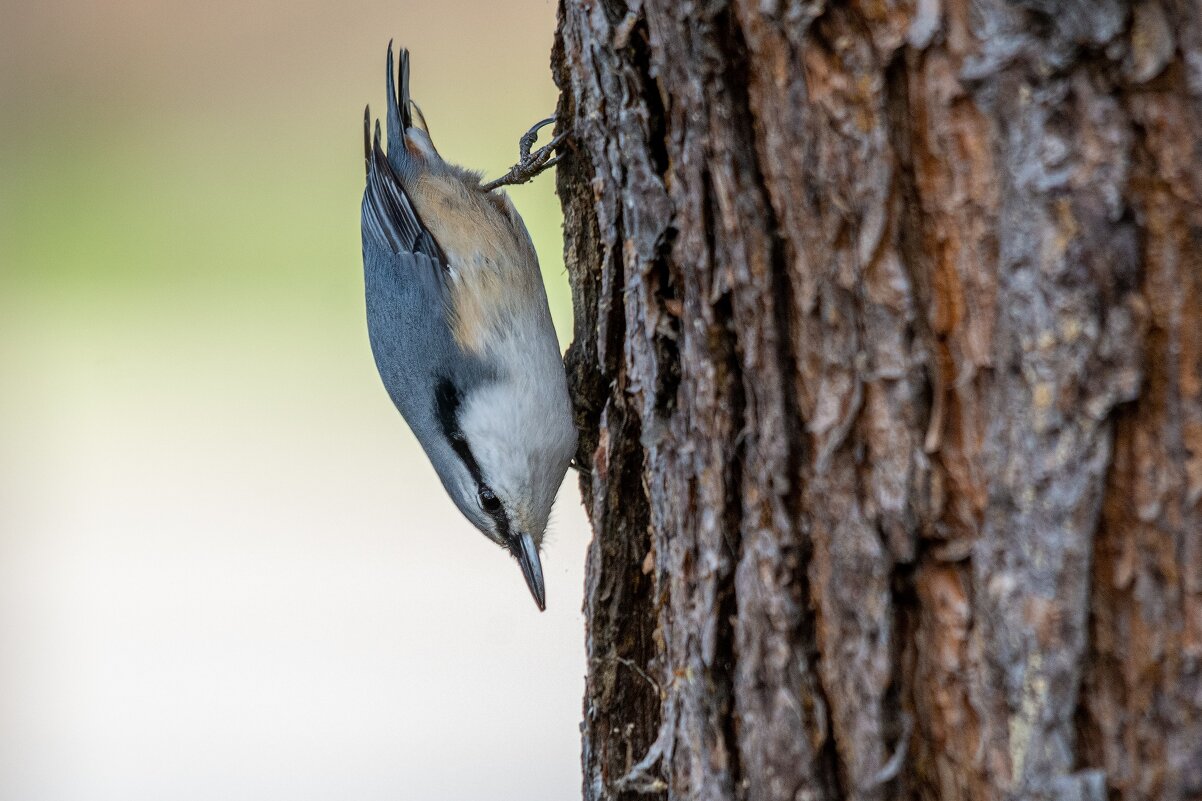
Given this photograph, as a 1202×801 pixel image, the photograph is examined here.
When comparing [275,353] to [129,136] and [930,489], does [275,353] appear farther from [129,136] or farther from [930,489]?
[930,489]

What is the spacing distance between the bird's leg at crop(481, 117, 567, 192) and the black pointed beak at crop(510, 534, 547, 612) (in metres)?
0.68

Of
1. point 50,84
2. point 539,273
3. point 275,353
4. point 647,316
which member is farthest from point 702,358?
point 50,84

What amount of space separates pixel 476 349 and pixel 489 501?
0.30m

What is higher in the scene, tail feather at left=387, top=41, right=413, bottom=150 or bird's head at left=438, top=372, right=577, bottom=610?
tail feather at left=387, top=41, right=413, bottom=150

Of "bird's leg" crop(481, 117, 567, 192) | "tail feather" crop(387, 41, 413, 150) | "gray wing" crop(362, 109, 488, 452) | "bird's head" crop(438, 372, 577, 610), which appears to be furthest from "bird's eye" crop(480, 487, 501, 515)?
"tail feather" crop(387, 41, 413, 150)

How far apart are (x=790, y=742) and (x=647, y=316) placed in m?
0.45

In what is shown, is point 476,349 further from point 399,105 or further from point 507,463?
point 399,105

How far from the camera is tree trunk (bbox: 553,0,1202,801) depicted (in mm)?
845

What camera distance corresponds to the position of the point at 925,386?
0.94 meters

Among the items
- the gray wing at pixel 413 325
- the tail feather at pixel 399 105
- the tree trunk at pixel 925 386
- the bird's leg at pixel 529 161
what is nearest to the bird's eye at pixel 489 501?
the gray wing at pixel 413 325

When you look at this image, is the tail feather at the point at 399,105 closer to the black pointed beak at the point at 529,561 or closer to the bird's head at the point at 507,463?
the bird's head at the point at 507,463

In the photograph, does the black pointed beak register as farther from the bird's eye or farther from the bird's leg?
the bird's leg

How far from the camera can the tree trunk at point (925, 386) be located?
0.84m

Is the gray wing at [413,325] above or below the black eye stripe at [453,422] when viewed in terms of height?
above
